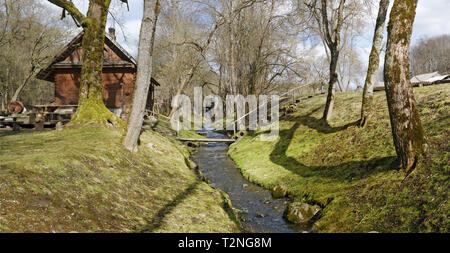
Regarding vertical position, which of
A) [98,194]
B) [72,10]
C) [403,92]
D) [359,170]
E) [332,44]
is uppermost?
[72,10]

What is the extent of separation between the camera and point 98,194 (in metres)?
5.94

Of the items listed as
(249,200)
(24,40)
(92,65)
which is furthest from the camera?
(24,40)

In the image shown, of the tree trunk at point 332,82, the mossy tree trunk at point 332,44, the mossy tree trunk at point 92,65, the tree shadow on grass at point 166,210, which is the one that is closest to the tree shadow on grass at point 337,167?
the tree trunk at point 332,82

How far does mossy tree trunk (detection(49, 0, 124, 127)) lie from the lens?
11805 millimetres

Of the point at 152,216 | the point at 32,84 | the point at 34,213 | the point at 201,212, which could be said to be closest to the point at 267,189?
the point at 201,212

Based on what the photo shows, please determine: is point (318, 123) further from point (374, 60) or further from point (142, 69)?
point (142, 69)

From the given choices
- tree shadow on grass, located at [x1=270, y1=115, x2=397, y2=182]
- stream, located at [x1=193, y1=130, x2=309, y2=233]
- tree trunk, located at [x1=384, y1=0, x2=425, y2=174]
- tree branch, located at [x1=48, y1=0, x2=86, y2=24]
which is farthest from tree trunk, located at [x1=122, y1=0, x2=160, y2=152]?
tree trunk, located at [x1=384, y1=0, x2=425, y2=174]

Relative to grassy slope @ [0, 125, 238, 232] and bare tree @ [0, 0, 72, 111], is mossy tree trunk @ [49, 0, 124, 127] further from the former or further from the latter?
bare tree @ [0, 0, 72, 111]

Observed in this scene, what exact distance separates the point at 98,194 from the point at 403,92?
765cm

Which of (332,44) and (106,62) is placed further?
(106,62)

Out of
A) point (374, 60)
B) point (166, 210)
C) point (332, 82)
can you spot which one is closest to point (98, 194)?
point (166, 210)

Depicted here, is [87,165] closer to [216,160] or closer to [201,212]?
[201,212]
